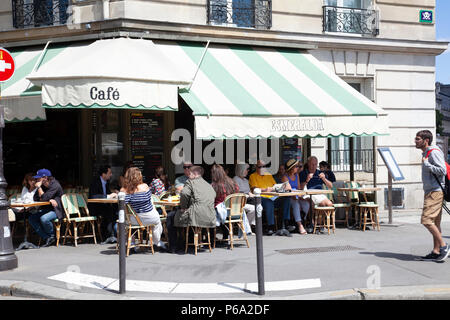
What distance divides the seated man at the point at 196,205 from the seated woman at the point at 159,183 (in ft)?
6.70

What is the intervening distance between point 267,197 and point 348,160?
464 centimetres

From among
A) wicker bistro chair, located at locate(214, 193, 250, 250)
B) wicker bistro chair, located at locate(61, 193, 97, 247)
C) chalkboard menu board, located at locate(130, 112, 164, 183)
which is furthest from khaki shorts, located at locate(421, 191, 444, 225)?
chalkboard menu board, located at locate(130, 112, 164, 183)

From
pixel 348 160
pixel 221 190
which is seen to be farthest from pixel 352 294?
pixel 348 160

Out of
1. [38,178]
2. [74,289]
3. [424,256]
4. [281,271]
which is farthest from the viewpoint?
[38,178]

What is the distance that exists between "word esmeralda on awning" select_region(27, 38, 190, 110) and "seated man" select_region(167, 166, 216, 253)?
5.30 ft

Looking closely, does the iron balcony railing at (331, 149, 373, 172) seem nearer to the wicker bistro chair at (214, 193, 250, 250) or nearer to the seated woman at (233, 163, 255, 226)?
the seated woman at (233, 163, 255, 226)

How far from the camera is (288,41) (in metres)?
13.7

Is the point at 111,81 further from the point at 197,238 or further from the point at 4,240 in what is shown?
the point at 4,240

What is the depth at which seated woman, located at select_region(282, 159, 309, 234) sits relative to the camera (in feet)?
38.2

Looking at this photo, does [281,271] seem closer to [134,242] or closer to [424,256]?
[424,256]

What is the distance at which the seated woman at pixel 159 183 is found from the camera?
11648 mm

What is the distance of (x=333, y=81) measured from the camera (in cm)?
1277
